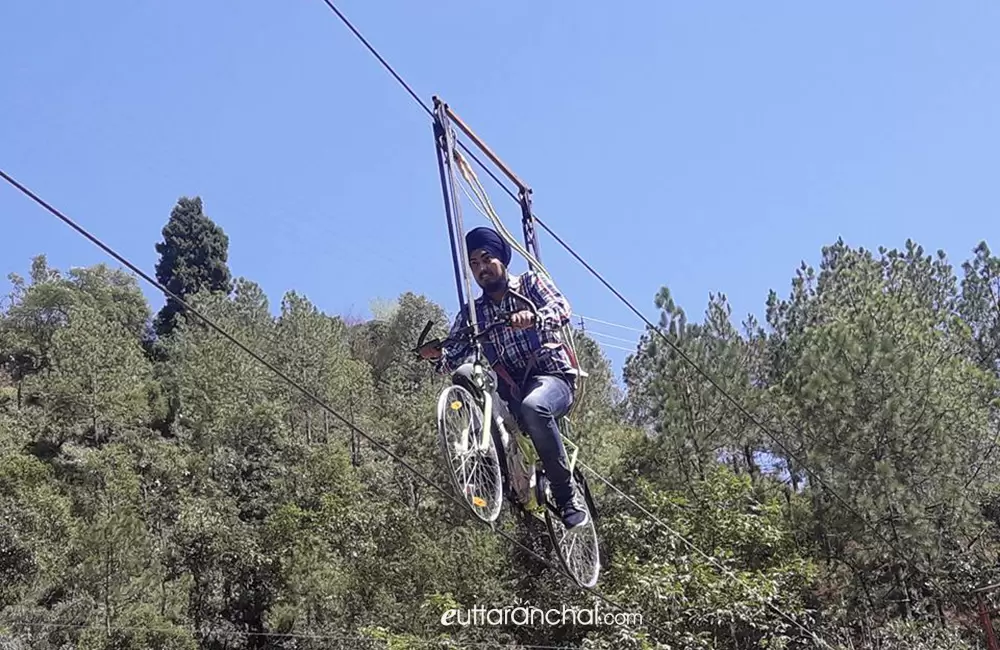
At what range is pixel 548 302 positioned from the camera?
18.5 feet

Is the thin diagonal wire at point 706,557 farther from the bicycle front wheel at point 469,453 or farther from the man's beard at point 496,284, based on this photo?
the man's beard at point 496,284

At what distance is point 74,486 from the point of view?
28.6 meters

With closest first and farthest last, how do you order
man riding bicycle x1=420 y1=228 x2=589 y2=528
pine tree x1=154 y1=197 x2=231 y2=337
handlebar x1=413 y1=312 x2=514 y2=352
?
handlebar x1=413 y1=312 x2=514 y2=352 < man riding bicycle x1=420 y1=228 x2=589 y2=528 < pine tree x1=154 y1=197 x2=231 y2=337

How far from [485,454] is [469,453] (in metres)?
0.21

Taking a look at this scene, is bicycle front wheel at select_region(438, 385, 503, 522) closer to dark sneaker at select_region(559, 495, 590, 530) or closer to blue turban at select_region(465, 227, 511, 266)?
dark sneaker at select_region(559, 495, 590, 530)

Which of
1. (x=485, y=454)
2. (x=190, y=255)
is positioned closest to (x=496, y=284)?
(x=485, y=454)

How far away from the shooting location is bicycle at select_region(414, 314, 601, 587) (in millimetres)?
5172

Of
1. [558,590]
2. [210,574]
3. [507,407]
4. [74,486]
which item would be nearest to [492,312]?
[507,407]

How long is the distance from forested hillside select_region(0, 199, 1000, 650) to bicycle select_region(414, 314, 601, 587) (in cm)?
520

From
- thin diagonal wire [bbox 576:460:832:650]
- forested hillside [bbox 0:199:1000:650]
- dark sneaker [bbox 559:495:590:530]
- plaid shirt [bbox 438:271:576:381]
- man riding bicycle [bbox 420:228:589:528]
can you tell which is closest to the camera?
man riding bicycle [bbox 420:228:589:528]

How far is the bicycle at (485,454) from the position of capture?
5.17m

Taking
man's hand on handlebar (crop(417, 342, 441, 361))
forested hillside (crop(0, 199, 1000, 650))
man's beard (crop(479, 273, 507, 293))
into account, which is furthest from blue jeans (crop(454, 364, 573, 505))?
forested hillside (crop(0, 199, 1000, 650))

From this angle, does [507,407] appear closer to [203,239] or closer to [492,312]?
[492,312]

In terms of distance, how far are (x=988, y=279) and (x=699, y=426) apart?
27.3ft
